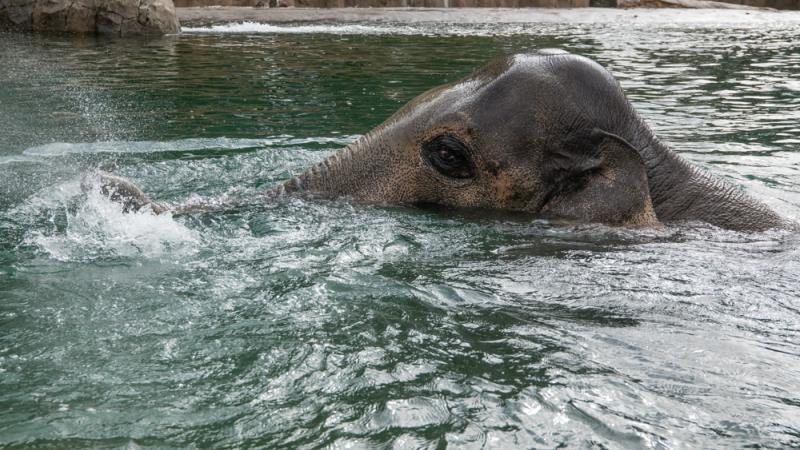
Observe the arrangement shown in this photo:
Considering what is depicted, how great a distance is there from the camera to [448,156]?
6.50m

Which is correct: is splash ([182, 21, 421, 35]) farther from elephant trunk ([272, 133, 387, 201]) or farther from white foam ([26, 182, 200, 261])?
white foam ([26, 182, 200, 261])

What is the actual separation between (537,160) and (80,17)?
21798mm

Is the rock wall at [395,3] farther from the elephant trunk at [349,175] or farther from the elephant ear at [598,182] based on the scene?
the elephant ear at [598,182]

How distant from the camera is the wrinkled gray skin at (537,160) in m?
6.17

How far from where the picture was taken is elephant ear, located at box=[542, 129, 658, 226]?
6.03 metres

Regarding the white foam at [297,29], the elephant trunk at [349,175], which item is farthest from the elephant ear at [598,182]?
the white foam at [297,29]

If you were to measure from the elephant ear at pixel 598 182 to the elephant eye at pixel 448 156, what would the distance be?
61 centimetres

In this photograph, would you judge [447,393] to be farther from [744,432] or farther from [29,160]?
[29,160]

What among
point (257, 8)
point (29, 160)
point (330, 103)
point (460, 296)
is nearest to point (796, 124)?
point (330, 103)

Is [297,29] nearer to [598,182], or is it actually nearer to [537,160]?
[537,160]

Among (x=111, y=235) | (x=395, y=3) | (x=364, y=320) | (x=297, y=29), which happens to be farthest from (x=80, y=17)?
(x=364, y=320)

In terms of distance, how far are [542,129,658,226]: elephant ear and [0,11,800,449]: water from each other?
0.52ft

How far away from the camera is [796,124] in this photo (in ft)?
38.8

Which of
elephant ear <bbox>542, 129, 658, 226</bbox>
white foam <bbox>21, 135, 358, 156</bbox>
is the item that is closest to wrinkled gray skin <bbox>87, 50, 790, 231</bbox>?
elephant ear <bbox>542, 129, 658, 226</bbox>
